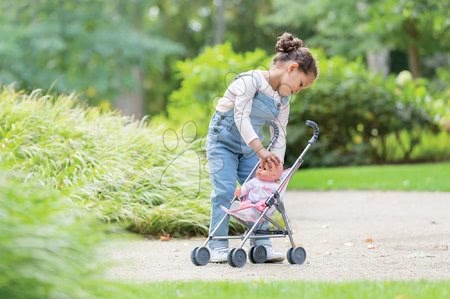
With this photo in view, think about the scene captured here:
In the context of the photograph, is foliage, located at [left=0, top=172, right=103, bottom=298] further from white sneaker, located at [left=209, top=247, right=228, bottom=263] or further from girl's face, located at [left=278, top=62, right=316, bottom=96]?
girl's face, located at [left=278, top=62, right=316, bottom=96]

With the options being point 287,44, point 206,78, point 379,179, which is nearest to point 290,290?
point 287,44

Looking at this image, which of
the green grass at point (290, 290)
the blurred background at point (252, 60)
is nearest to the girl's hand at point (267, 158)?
the green grass at point (290, 290)

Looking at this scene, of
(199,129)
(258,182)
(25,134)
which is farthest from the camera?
(199,129)

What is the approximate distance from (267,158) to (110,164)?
2835mm

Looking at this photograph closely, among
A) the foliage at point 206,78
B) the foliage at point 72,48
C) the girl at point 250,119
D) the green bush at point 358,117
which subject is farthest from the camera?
the foliage at point 72,48

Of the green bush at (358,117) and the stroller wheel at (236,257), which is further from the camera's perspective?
the green bush at (358,117)

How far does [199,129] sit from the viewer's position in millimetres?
15805

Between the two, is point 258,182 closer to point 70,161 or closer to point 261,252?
point 261,252

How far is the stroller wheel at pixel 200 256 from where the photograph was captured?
6105 mm

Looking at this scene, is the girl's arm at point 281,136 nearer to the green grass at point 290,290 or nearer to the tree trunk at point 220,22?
the green grass at point 290,290

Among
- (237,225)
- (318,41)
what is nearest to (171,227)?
(237,225)

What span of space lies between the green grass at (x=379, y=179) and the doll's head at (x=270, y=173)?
18.3 ft

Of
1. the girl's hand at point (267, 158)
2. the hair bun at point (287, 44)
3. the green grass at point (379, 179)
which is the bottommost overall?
the green grass at point (379, 179)

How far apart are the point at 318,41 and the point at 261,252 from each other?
21864mm
